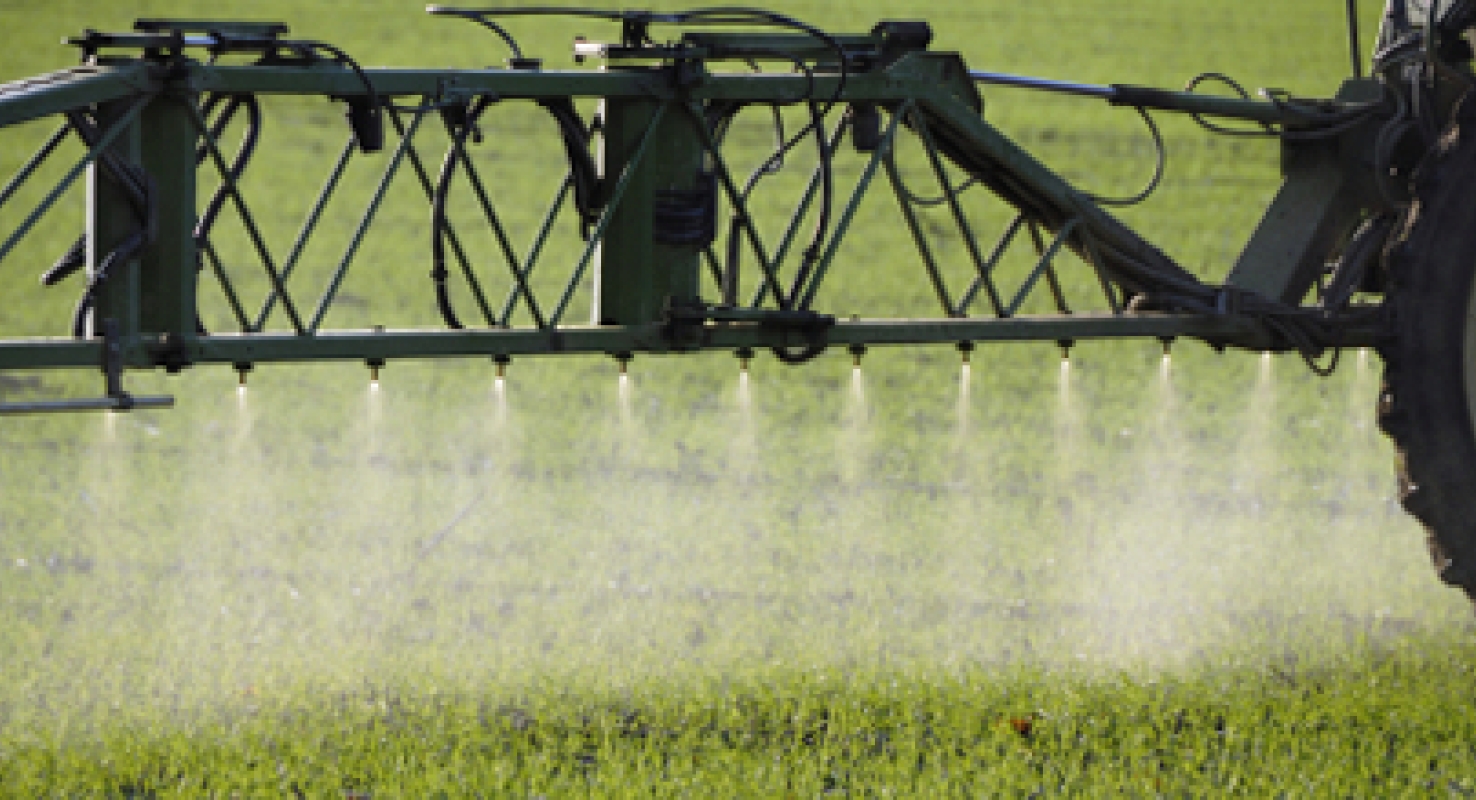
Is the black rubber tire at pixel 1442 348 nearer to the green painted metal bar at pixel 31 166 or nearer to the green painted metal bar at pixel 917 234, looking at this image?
the green painted metal bar at pixel 917 234

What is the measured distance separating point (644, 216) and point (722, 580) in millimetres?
3062

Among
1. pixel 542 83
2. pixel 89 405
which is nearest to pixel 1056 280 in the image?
pixel 542 83

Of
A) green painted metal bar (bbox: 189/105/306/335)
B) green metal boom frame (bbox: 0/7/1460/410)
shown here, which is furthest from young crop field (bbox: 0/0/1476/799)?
→ green painted metal bar (bbox: 189/105/306/335)

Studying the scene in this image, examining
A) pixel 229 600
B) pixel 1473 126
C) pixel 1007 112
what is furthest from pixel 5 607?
pixel 1007 112

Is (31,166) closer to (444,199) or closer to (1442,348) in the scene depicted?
(444,199)

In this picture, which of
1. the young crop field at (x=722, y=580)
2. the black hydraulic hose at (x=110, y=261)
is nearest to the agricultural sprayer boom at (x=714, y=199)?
the black hydraulic hose at (x=110, y=261)

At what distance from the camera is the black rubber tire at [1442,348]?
22.1 ft

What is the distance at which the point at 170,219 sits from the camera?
222 inches

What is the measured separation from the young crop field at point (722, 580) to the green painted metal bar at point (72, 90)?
7.22ft

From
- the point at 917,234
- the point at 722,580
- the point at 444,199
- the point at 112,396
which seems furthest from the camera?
the point at 722,580

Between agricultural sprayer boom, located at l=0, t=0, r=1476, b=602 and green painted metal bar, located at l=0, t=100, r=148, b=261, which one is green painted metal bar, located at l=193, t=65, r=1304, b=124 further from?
green painted metal bar, located at l=0, t=100, r=148, b=261

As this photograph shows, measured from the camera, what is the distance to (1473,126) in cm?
673

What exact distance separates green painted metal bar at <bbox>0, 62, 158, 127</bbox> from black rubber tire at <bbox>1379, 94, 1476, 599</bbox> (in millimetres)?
4190

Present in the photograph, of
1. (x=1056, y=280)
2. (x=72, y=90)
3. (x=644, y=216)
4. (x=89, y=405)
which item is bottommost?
(x=89, y=405)
